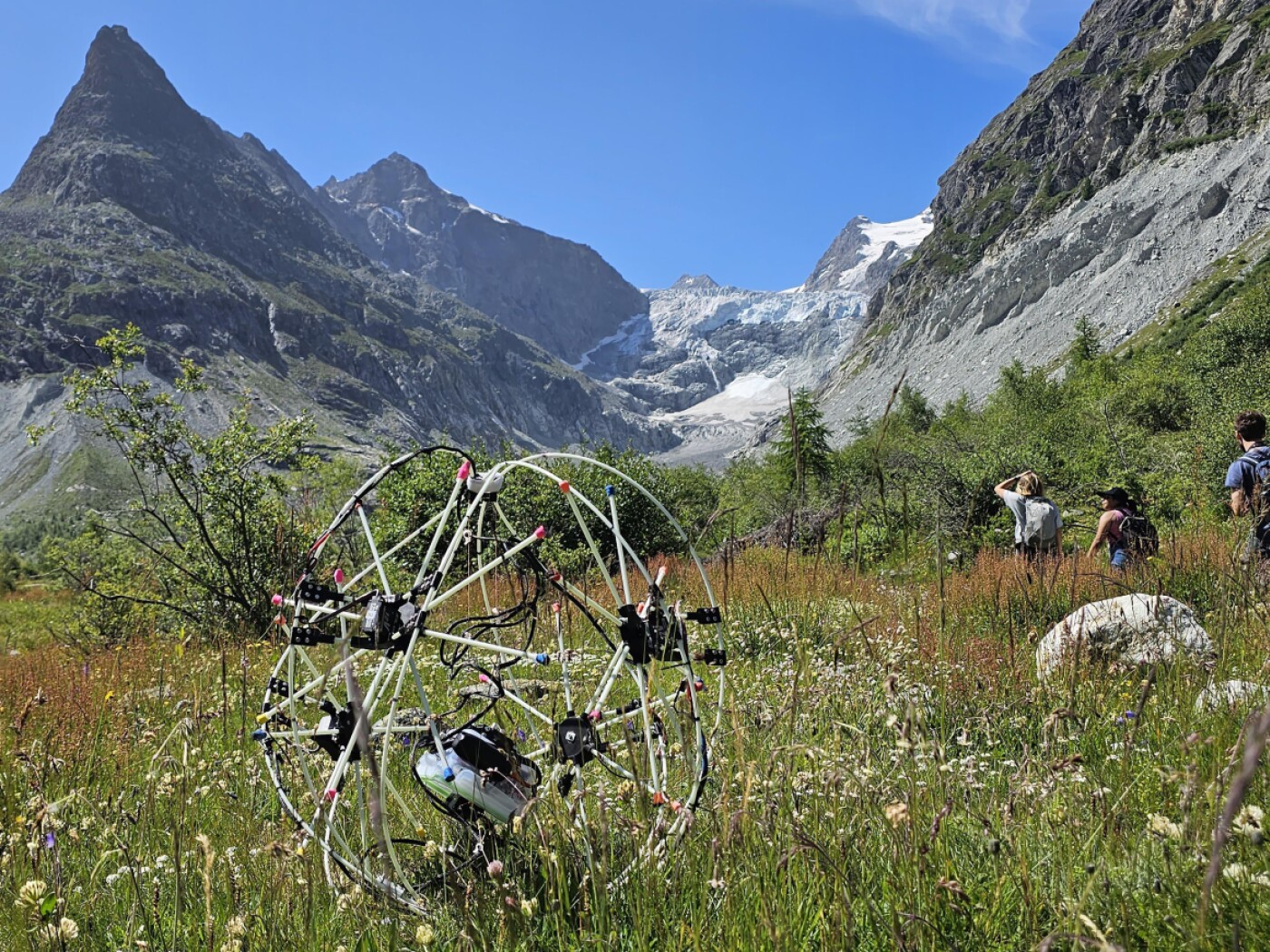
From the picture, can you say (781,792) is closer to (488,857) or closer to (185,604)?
(488,857)

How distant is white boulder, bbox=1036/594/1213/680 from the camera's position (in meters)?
3.89

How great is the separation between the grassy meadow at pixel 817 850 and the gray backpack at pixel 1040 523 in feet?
16.9

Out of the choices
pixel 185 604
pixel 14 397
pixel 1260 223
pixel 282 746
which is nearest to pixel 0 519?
pixel 14 397

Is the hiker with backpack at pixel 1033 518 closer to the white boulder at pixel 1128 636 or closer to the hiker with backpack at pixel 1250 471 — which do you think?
the hiker with backpack at pixel 1250 471

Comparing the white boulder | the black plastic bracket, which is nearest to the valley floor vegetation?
the white boulder

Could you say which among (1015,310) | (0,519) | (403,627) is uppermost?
(1015,310)

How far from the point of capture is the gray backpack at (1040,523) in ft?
29.8

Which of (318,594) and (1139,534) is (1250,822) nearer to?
(318,594)

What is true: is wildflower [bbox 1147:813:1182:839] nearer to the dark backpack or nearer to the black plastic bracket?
the black plastic bracket

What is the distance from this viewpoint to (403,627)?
6.97ft

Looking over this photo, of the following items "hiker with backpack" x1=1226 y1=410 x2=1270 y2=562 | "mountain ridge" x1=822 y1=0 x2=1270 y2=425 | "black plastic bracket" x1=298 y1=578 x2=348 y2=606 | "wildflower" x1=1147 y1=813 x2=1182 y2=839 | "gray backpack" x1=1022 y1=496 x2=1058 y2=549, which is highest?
"mountain ridge" x1=822 y1=0 x2=1270 y2=425

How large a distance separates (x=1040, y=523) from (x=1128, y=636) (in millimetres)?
4847

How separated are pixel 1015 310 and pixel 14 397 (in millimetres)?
221305

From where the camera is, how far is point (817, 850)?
1598 mm
